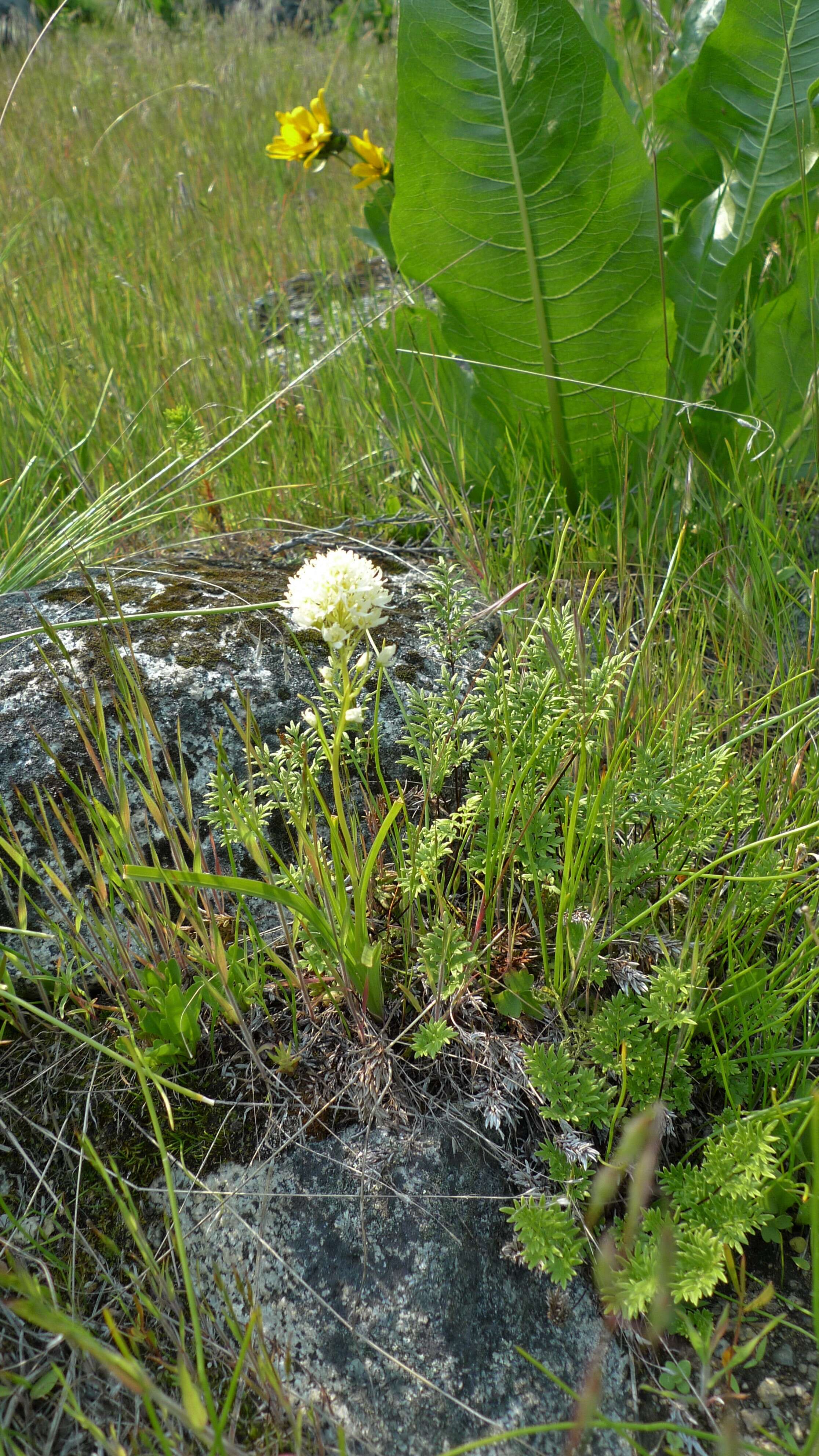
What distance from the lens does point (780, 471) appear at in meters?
1.82

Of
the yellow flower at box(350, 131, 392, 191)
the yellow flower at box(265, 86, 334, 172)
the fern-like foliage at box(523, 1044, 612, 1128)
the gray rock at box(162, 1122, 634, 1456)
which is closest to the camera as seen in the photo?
the gray rock at box(162, 1122, 634, 1456)

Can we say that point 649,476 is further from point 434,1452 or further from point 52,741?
point 434,1452

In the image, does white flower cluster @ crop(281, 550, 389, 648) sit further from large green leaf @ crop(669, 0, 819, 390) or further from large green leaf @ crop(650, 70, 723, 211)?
large green leaf @ crop(650, 70, 723, 211)

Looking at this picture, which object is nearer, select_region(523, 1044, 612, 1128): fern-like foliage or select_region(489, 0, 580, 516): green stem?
select_region(523, 1044, 612, 1128): fern-like foliage

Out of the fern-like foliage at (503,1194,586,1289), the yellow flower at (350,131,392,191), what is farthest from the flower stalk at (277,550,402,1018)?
the yellow flower at (350,131,392,191)

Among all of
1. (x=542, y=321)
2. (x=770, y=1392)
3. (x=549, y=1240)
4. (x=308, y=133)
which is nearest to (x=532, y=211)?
(x=542, y=321)

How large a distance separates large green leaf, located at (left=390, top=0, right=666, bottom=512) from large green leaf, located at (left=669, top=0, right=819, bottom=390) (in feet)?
0.69

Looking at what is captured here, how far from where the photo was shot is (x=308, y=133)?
2506mm

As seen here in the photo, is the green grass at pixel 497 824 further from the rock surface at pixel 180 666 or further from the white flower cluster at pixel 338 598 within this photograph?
the white flower cluster at pixel 338 598

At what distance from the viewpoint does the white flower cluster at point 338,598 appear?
1.06 meters

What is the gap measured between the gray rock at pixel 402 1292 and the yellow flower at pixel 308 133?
2.65 m

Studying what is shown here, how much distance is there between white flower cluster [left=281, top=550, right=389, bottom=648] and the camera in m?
1.06

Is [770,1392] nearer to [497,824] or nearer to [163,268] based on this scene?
[497,824]

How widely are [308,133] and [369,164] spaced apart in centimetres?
25
